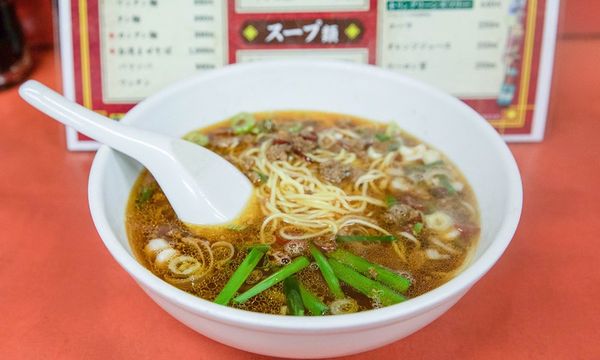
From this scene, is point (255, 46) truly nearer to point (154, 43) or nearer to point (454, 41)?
point (154, 43)

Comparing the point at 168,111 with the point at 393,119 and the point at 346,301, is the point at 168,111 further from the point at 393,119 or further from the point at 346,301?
the point at 346,301

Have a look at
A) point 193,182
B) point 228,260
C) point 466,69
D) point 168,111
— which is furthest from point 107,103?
point 466,69

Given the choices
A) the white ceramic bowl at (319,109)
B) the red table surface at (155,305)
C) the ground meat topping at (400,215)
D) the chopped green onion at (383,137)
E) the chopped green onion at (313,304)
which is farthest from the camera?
the chopped green onion at (383,137)

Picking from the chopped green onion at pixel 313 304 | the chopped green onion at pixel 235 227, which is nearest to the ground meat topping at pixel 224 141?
the chopped green onion at pixel 235 227

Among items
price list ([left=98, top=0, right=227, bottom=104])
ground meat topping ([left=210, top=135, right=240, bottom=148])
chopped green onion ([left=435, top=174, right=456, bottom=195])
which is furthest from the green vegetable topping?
chopped green onion ([left=435, top=174, right=456, bottom=195])

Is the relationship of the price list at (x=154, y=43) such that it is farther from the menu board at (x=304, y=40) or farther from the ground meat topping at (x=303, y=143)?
the ground meat topping at (x=303, y=143)

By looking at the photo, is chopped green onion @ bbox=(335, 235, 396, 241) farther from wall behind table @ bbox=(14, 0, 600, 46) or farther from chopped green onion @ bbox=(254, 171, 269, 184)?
wall behind table @ bbox=(14, 0, 600, 46)

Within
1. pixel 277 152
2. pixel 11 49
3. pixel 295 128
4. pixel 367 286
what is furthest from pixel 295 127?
pixel 11 49

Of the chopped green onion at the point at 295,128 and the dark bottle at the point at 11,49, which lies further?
the dark bottle at the point at 11,49
